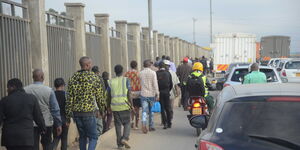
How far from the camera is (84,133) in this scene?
23.9 ft

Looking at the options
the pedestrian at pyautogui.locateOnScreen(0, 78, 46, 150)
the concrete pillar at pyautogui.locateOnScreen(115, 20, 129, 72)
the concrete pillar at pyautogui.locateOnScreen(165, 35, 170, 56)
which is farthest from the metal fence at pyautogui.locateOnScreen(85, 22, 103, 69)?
the concrete pillar at pyautogui.locateOnScreen(165, 35, 170, 56)

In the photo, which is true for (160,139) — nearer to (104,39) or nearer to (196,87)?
(196,87)

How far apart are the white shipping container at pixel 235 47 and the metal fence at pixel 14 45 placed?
2219 centimetres

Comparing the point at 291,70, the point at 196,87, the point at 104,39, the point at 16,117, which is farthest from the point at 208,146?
the point at 291,70

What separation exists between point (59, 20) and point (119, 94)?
116 inches

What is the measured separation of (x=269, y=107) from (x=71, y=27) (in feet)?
27.0

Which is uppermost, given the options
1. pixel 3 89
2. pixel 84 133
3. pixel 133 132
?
pixel 3 89

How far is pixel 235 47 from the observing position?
29312 mm

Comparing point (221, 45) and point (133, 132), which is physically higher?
point (221, 45)

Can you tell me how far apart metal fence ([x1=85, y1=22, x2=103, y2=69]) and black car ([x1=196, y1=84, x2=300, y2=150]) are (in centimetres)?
898

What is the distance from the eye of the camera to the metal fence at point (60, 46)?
381 inches

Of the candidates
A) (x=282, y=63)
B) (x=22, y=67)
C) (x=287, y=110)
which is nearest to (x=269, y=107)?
(x=287, y=110)

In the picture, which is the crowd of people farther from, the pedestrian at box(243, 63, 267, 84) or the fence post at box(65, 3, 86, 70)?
the fence post at box(65, 3, 86, 70)

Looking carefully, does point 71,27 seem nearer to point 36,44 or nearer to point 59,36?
point 59,36
